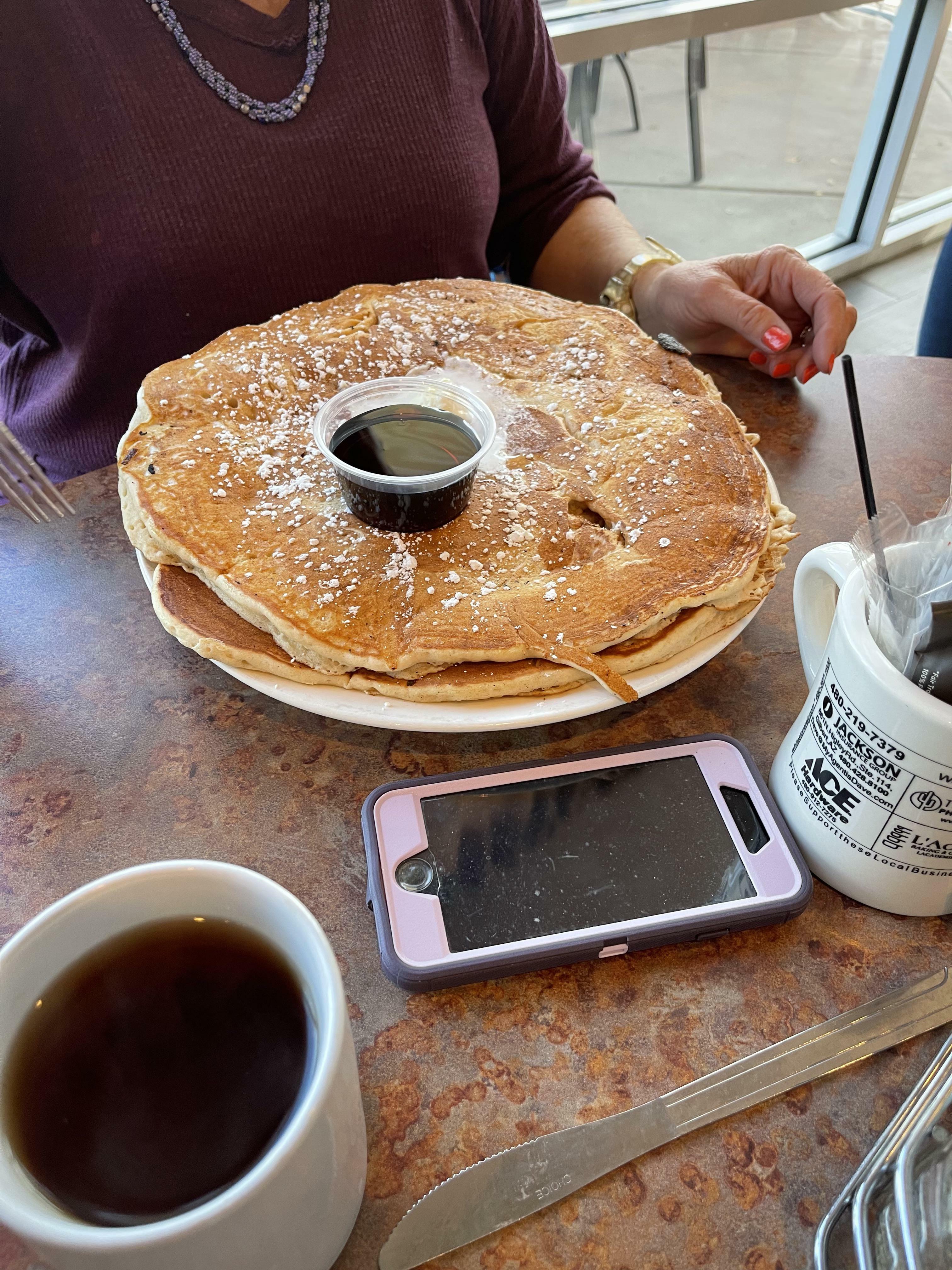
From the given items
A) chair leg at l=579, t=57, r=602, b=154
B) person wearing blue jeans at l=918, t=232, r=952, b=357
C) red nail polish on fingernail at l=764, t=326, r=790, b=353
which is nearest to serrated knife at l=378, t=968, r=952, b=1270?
red nail polish on fingernail at l=764, t=326, r=790, b=353

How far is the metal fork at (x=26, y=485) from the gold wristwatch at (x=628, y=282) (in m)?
0.91

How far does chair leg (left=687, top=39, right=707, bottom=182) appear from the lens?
127 inches

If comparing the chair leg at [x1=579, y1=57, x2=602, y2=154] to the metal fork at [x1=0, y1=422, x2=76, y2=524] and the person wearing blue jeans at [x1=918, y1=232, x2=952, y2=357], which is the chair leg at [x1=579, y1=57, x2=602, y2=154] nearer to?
the person wearing blue jeans at [x1=918, y1=232, x2=952, y2=357]

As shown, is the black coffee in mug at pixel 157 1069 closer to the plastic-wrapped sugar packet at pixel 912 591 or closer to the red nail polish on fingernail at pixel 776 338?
the plastic-wrapped sugar packet at pixel 912 591

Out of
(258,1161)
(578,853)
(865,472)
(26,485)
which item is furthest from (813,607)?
(26,485)

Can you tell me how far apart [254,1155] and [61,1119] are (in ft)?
0.34

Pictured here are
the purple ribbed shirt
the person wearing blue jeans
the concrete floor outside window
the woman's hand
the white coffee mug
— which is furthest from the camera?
the concrete floor outside window

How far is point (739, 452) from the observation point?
40.1 inches

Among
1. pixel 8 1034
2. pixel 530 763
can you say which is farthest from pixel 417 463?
pixel 8 1034

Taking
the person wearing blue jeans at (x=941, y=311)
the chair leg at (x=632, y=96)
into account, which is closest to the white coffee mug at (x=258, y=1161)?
the person wearing blue jeans at (x=941, y=311)

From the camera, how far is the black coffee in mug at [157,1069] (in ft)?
1.41

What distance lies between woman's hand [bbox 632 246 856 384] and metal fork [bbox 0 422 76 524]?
0.93 m

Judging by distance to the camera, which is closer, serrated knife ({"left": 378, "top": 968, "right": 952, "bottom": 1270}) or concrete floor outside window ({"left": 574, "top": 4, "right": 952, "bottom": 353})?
serrated knife ({"left": 378, "top": 968, "right": 952, "bottom": 1270})

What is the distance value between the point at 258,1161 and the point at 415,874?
254 mm
